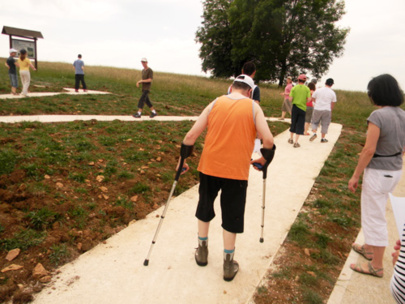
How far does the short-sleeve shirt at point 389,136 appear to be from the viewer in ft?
9.06

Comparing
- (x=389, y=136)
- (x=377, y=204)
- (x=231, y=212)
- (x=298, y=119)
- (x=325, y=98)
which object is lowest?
(x=231, y=212)

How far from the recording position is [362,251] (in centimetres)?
348

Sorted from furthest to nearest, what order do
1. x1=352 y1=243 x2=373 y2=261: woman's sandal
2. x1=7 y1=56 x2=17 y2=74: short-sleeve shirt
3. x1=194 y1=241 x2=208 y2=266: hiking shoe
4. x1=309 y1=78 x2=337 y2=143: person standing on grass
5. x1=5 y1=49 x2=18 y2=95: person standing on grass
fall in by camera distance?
x1=7 y1=56 x2=17 y2=74: short-sleeve shirt, x1=5 y1=49 x2=18 y2=95: person standing on grass, x1=309 y1=78 x2=337 y2=143: person standing on grass, x1=352 y1=243 x2=373 y2=261: woman's sandal, x1=194 y1=241 x2=208 y2=266: hiking shoe

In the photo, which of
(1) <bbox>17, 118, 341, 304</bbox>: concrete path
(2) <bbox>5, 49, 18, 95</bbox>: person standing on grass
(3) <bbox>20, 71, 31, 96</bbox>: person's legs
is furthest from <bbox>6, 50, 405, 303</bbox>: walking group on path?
(2) <bbox>5, 49, 18, 95</bbox>: person standing on grass

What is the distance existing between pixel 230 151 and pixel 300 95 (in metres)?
6.07

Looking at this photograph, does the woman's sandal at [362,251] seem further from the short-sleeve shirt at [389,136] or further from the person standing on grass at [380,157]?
the short-sleeve shirt at [389,136]

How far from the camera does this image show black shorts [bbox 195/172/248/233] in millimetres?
2723

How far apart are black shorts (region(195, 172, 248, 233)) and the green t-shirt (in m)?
5.97

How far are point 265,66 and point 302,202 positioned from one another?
32.1m

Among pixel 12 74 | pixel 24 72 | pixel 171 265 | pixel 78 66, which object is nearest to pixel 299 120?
pixel 171 265

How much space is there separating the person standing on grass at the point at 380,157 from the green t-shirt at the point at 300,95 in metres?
5.12

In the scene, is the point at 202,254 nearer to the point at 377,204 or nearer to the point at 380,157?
the point at 377,204

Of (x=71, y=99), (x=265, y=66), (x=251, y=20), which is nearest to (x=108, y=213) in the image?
(x=71, y=99)

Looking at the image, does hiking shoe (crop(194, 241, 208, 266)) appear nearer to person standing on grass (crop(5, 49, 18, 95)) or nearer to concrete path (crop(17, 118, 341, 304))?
concrete path (crop(17, 118, 341, 304))
